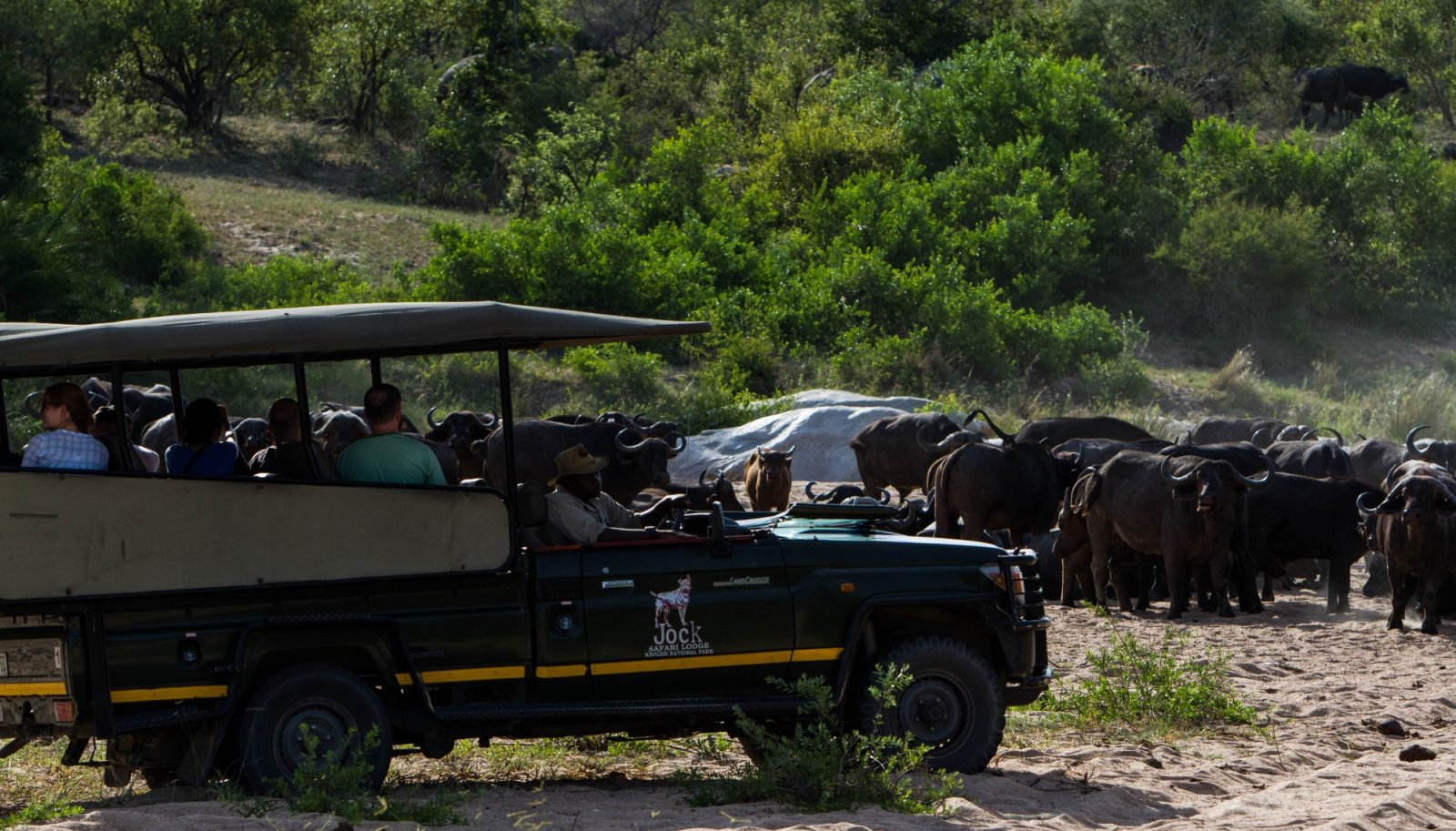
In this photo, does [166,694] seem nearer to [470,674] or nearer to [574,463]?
[470,674]

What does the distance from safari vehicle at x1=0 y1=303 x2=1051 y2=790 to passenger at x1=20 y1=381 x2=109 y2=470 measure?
0.24 m

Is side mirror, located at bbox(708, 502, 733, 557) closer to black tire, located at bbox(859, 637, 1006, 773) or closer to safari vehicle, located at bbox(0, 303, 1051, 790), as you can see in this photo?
safari vehicle, located at bbox(0, 303, 1051, 790)

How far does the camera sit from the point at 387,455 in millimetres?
7668

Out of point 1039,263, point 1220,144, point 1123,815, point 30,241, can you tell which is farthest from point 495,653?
point 1220,144

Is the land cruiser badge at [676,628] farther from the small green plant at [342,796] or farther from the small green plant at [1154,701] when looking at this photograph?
the small green plant at [1154,701]

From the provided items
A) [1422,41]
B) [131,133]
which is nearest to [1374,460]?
A: [131,133]

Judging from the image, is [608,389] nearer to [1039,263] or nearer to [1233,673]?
[1039,263]

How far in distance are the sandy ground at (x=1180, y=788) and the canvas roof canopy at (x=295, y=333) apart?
1.87m

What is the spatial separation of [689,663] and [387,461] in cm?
166

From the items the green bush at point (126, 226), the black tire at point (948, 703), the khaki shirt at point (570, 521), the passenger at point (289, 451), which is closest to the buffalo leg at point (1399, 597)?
the black tire at point (948, 703)

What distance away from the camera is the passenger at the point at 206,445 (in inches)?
317

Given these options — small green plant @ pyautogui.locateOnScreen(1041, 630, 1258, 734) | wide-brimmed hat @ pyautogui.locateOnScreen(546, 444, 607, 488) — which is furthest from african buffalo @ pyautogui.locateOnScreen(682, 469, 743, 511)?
wide-brimmed hat @ pyautogui.locateOnScreen(546, 444, 607, 488)

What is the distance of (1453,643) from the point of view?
1302cm

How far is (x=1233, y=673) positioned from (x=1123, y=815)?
4.65m
